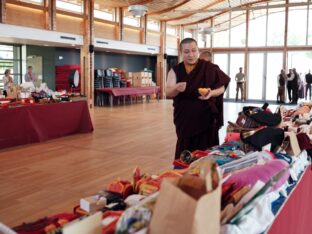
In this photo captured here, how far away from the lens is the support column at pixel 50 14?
37.3 ft

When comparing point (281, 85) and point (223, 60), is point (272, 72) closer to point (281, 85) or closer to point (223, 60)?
point (281, 85)

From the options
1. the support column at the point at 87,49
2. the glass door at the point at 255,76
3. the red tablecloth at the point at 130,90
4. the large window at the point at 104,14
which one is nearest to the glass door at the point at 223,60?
the glass door at the point at 255,76

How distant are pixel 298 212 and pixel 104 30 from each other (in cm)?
1297

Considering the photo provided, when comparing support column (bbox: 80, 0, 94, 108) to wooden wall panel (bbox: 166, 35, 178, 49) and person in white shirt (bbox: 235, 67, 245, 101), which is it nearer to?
wooden wall panel (bbox: 166, 35, 178, 49)

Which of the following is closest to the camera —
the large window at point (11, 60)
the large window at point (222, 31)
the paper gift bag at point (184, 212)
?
the paper gift bag at point (184, 212)

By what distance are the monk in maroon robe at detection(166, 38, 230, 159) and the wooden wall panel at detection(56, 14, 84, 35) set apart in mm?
9676

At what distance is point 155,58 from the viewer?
62.3 feet

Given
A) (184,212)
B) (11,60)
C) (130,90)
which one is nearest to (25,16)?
(11,60)

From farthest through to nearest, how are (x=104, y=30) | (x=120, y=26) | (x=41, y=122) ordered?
(x=120, y=26)
(x=104, y=30)
(x=41, y=122)

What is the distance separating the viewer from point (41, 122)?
6.19 meters

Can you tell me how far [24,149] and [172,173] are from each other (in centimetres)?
468

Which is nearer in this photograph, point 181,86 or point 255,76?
point 181,86

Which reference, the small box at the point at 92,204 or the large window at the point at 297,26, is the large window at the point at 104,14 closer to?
the large window at the point at 297,26

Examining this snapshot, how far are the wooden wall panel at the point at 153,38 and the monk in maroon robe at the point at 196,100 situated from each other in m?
13.9
